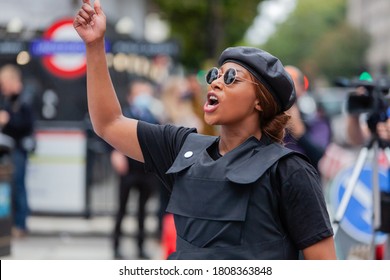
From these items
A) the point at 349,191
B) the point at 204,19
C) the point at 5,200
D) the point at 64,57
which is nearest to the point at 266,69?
the point at 349,191

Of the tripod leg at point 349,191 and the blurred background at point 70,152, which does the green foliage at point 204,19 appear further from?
the tripod leg at point 349,191

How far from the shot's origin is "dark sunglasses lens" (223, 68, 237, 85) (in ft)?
10.3

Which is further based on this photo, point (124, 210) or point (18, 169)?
point (18, 169)

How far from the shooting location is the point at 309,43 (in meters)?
127

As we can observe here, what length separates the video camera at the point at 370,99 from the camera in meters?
5.45

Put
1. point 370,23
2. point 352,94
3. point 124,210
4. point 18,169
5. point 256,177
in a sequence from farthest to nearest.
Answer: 1. point 370,23
2. point 18,169
3. point 124,210
4. point 352,94
5. point 256,177

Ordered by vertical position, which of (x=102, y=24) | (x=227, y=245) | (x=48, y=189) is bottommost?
(x=227, y=245)

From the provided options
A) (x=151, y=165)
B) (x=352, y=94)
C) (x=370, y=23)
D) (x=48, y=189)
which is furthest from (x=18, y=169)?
(x=370, y=23)

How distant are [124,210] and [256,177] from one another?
23.8 ft

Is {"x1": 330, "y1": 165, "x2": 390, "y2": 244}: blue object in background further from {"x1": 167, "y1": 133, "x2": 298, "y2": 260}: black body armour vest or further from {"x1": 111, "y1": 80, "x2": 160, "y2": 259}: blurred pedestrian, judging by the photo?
{"x1": 111, "y1": 80, "x2": 160, "y2": 259}: blurred pedestrian

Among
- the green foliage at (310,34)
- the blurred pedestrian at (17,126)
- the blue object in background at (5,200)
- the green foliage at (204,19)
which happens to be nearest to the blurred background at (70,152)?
the blue object in background at (5,200)

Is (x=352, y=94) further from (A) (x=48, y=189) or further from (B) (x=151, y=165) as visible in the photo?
(A) (x=48, y=189)

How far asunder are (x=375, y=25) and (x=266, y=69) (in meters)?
119

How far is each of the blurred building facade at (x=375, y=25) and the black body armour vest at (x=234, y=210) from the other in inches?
3963
